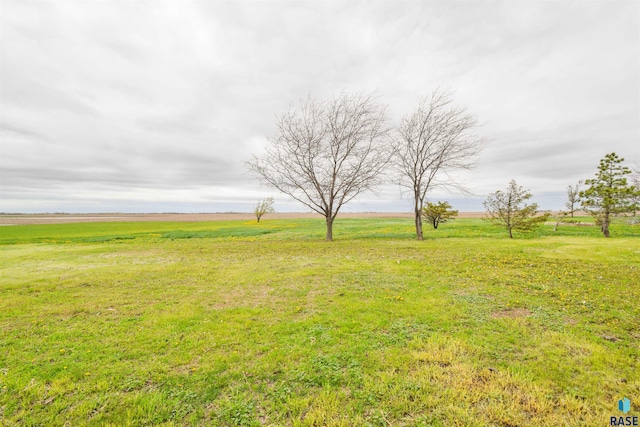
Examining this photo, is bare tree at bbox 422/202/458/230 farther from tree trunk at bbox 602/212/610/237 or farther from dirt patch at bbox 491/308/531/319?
dirt patch at bbox 491/308/531/319

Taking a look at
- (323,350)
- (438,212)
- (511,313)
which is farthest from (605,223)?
(323,350)

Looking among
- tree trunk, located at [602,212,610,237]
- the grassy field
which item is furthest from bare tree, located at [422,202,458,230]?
the grassy field

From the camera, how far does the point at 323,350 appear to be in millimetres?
5219

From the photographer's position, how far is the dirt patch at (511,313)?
6.82 meters

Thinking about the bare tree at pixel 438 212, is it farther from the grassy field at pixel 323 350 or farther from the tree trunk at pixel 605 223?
the grassy field at pixel 323 350

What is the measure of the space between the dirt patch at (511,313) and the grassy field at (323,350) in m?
0.05

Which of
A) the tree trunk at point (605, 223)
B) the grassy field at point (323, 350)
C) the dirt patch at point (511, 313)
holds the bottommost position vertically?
the grassy field at point (323, 350)

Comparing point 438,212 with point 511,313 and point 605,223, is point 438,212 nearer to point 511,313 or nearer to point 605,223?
point 605,223

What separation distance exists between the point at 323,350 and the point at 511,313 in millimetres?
5518

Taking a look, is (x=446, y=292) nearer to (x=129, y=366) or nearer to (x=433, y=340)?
(x=433, y=340)

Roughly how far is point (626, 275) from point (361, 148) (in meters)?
18.2

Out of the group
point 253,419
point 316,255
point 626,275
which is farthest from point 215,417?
point 626,275

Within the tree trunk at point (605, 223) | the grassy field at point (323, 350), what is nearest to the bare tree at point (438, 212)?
the tree trunk at point (605, 223)

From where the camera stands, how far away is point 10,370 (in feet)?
15.2
